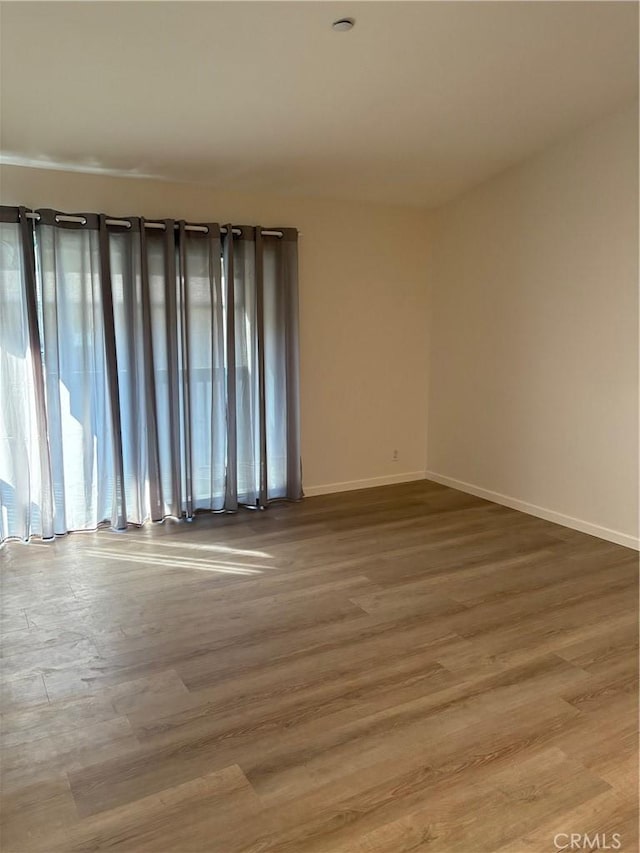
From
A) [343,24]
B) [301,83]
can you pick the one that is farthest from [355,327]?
[343,24]

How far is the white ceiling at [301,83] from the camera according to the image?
2.37 m

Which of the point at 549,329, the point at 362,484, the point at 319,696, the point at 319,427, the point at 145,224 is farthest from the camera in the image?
the point at 362,484

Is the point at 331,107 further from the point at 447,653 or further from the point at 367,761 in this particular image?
the point at 367,761

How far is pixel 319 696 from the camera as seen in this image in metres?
2.16

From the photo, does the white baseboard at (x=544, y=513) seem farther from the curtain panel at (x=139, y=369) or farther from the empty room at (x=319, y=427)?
the curtain panel at (x=139, y=369)

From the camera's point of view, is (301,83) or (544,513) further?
(544,513)

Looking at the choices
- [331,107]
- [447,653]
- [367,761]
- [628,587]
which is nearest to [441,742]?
[367,761]

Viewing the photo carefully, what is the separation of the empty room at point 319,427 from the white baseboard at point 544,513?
0.13 ft

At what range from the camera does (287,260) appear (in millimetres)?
4461

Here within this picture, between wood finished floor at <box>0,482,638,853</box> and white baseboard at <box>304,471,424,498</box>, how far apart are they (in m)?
1.26

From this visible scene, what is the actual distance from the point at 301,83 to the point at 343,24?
50cm

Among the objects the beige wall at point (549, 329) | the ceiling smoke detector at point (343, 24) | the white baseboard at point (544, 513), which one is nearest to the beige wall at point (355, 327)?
the beige wall at point (549, 329)

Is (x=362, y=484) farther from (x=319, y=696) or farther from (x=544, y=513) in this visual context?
(x=319, y=696)

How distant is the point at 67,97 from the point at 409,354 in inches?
129
